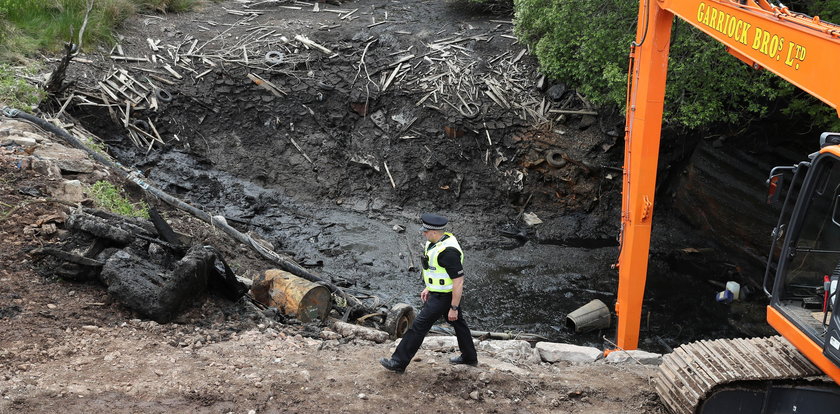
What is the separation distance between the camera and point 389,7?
A: 56.1 ft

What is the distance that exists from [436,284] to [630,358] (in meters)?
2.86

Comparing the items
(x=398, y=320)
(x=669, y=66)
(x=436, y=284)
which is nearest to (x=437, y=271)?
(x=436, y=284)

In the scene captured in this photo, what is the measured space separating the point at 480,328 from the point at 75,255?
5.25m

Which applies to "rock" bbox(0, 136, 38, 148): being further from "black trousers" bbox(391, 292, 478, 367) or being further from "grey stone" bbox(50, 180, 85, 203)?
"black trousers" bbox(391, 292, 478, 367)

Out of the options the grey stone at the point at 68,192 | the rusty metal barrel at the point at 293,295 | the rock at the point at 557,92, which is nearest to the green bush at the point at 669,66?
the rock at the point at 557,92

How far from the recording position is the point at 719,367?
17.7 ft

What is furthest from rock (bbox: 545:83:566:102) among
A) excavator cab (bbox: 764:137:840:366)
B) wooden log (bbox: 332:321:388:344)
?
excavator cab (bbox: 764:137:840:366)

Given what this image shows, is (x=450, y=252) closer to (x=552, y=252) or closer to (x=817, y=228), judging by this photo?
(x=817, y=228)

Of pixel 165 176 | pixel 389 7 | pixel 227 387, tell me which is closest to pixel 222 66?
pixel 165 176

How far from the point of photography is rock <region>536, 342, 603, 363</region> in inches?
291

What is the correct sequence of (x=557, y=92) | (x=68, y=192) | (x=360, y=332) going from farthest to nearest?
(x=557, y=92)
(x=68, y=192)
(x=360, y=332)

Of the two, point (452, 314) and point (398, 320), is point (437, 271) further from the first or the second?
point (398, 320)

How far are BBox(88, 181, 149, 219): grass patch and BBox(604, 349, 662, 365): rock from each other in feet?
18.9

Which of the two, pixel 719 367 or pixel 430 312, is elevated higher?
pixel 430 312
